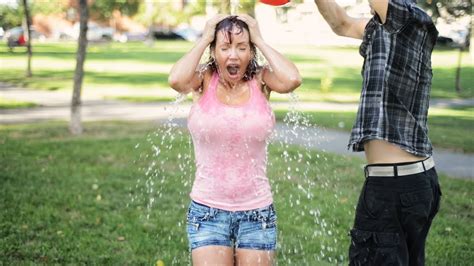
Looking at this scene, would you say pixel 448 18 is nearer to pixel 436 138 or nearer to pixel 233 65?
pixel 436 138

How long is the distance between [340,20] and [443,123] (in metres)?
10.5

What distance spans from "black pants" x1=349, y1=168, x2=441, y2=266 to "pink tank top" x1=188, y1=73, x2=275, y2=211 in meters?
0.54

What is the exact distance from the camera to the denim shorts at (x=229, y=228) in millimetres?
3229

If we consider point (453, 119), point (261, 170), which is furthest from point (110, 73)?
point (261, 170)

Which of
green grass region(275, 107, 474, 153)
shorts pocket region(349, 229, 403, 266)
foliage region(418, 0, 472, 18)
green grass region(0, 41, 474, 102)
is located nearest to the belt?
A: shorts pocket region(349, 229, 403, 266)

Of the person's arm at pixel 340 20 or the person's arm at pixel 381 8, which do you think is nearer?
the person's arm at pixel 381 8

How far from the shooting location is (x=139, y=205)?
6.75 m

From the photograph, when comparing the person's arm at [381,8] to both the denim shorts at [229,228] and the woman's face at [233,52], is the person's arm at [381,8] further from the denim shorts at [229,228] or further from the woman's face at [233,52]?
the denim shorts at [229,228]

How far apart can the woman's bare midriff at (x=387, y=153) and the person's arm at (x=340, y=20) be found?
27.2 inches

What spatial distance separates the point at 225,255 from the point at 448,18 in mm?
16764

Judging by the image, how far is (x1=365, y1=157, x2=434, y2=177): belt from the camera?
297 centimetres

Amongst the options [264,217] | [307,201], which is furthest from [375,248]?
[307,201]

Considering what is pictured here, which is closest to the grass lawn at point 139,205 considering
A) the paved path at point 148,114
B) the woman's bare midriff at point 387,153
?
the paved path at point 148,114

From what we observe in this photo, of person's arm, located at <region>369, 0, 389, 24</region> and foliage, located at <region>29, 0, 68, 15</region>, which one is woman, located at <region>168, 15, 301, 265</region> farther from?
foliage, located at <region>29, 0, 68, 15</region>
